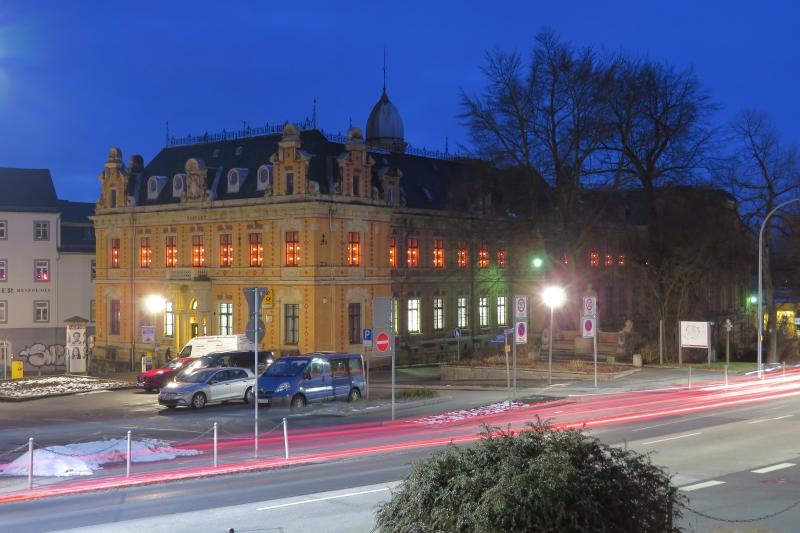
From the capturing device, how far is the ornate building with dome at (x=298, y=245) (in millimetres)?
51562

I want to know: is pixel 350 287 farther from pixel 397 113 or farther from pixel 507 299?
pixel 397 113

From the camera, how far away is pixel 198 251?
57125 millimetres

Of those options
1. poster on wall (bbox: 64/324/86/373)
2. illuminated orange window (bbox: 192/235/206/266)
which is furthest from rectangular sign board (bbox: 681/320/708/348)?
poster on wall (bbox: 64/324/86/373)

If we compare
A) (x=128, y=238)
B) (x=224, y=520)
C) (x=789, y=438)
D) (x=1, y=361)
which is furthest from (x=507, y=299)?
(x=224, y=520)

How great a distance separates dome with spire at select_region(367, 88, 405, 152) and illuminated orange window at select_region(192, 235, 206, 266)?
16904 mm

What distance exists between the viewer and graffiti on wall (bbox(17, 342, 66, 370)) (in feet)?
219

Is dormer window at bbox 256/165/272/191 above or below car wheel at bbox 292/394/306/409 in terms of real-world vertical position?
above

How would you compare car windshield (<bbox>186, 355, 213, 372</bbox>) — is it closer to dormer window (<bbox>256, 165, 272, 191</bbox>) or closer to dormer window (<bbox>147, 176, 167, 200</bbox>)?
Answer: dormer window (<bbox>256, 165, 272, 191</bbox>)

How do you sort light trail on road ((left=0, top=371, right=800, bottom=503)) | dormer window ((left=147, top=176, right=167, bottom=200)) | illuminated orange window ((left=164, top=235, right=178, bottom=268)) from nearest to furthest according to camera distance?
light trail on road ((left=0, top=371, right=800, bottom=503))
illuminated orange window ((left=164, top=235, right=178, bottom=268))
dormer window ((left=147, top=176, right=167, bottom=200))

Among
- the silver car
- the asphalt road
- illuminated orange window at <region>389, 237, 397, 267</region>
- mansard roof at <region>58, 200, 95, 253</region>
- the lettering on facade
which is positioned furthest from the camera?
mansard roof at <region>58, 200, 95, 253</region>

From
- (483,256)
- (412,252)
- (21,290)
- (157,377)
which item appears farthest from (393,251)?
(21,290)

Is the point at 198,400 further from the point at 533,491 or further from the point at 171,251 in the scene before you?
the point at 533,491

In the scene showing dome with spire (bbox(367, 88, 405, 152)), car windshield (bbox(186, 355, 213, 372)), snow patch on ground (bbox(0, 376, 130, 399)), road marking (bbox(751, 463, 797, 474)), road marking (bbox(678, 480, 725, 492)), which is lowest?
snow patch on ground (bbox(0, 376, 130, 399))

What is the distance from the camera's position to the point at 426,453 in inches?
856
